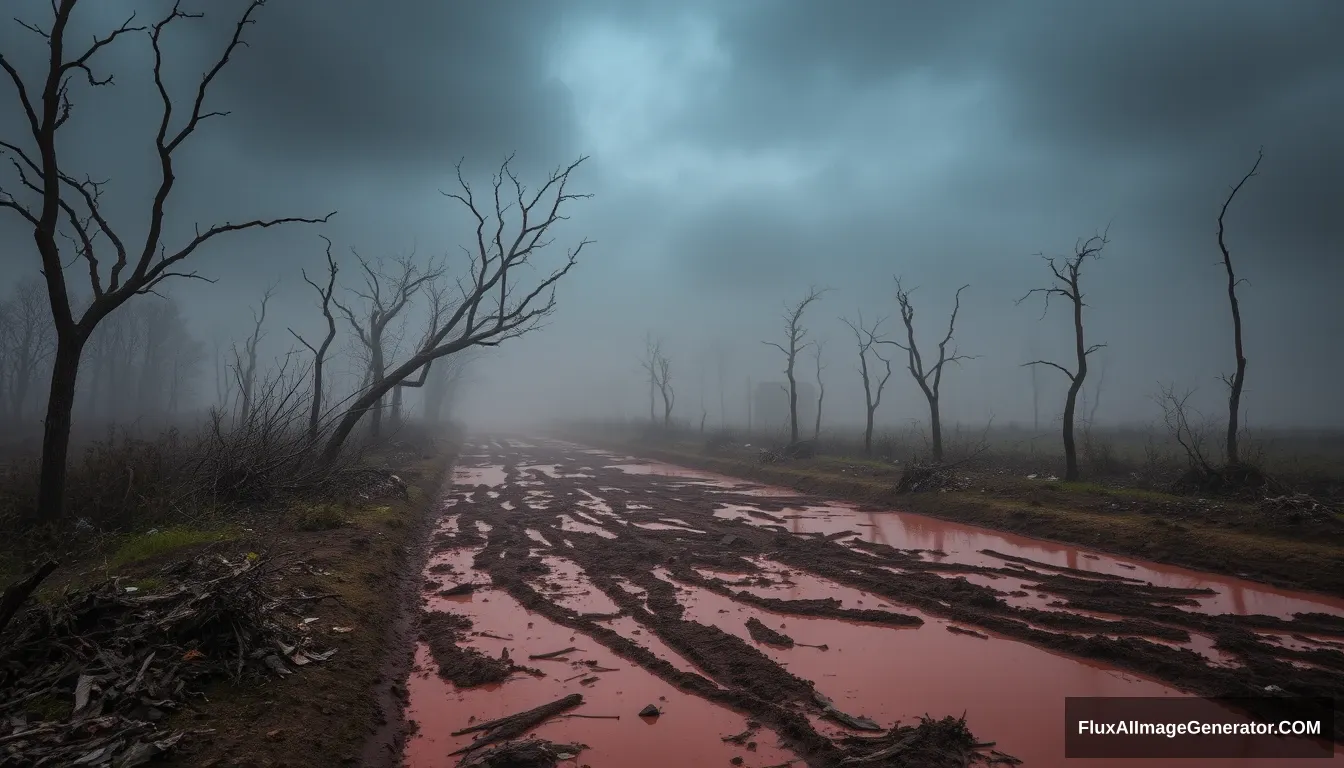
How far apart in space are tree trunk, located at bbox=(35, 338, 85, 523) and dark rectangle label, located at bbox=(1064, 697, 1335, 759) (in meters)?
11.6

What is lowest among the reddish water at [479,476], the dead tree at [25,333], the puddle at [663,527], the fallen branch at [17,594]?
the reddish water at [479,476]

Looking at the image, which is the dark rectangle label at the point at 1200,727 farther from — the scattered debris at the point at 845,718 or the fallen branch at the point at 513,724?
the fallen branch at the point at 513,724

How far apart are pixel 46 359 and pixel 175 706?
57.1 metres

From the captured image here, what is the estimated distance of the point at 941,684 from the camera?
489 cm

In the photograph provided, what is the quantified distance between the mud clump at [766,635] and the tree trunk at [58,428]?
9069mm

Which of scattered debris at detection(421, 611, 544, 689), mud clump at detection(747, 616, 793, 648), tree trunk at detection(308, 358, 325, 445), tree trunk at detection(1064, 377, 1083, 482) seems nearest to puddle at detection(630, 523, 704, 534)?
mud clump at detection(747, 616, 793, 648)

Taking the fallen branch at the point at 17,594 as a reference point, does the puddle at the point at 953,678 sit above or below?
below

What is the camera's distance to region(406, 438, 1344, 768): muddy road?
13.9 feet

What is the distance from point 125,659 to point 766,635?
529 centimetres

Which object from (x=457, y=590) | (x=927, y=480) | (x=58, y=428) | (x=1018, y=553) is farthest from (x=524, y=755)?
(x=927, y=480)

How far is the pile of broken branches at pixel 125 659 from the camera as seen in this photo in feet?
10.4

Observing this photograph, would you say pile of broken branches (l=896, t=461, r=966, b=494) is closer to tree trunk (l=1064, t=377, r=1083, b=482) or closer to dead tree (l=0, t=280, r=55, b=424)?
tree trunk (l=1064, t=377, r=1083, b=482)

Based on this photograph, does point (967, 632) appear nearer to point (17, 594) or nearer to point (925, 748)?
point (925, 748)

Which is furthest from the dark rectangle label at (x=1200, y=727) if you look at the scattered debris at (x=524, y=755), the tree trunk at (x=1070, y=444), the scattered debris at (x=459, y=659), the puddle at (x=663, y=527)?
the tree trunk at (x=1070, y=444)
